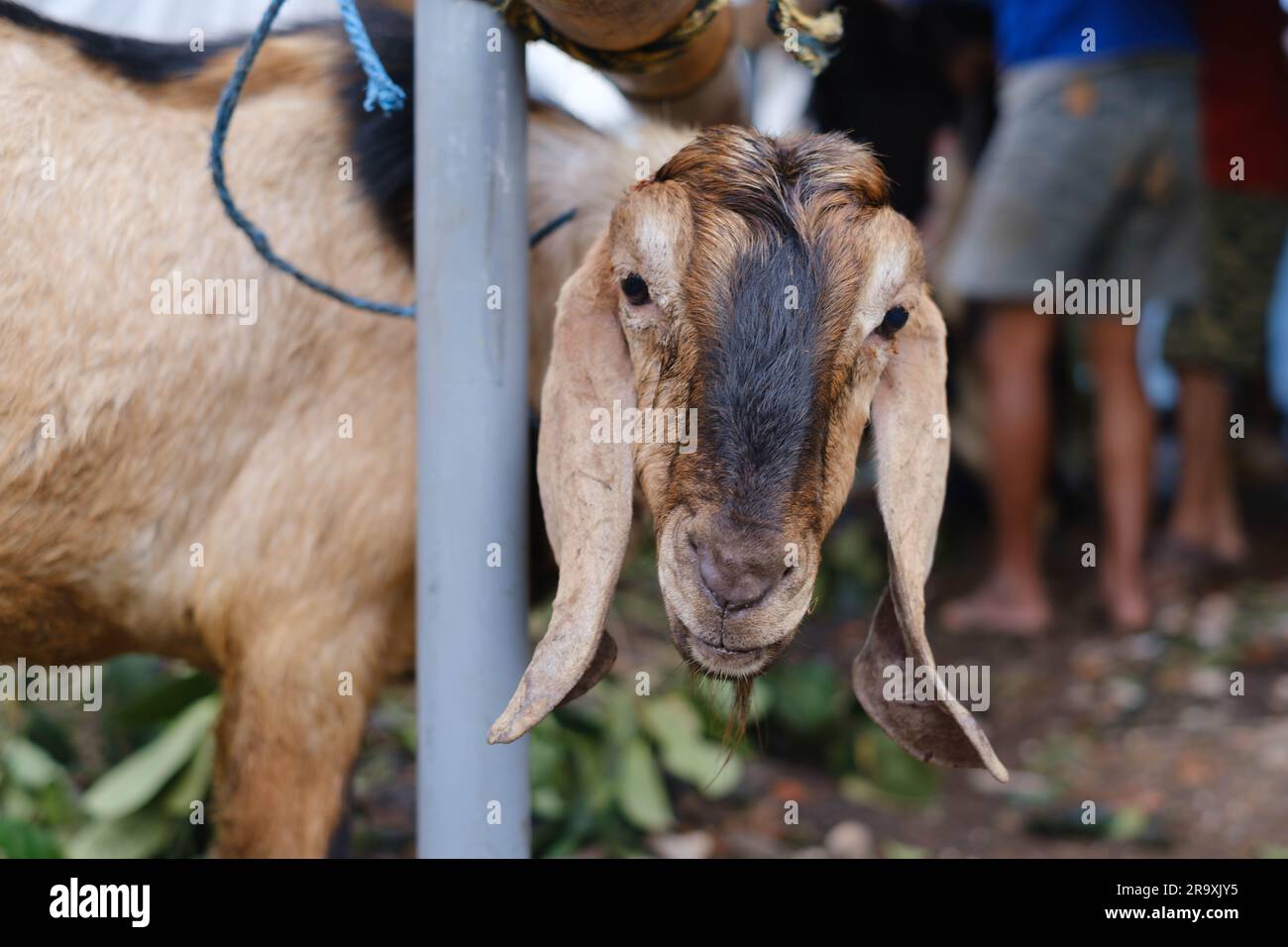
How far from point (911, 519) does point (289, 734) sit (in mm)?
1327

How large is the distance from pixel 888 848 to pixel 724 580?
6.97 feet

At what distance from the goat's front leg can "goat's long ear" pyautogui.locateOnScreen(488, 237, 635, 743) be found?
71cm

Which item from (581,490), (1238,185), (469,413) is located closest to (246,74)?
(469,413)

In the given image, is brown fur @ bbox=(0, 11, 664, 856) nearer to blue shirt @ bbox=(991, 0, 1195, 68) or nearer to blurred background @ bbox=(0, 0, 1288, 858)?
blurred background @ bbox=(0, 0, 1288, 858)

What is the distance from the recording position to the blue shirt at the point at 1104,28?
4.34 meters

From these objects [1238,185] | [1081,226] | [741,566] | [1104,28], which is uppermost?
[1104,28]

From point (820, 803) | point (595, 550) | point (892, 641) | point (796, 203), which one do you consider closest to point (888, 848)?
point (820, 803)

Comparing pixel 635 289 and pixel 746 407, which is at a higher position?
pixel 635 289

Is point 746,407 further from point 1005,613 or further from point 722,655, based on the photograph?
point 1005,613

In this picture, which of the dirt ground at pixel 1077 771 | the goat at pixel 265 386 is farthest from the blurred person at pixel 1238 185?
the goat at pixel 265 386

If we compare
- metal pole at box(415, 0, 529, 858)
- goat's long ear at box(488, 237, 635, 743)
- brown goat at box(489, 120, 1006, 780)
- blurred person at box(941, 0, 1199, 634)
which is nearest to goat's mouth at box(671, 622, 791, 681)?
brown goat at box(489, 120, 1006, 780)

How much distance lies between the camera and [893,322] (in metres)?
1.87

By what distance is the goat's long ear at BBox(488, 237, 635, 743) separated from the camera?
1747 mm

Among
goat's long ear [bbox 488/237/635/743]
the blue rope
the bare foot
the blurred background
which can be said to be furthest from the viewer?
the bare foot
